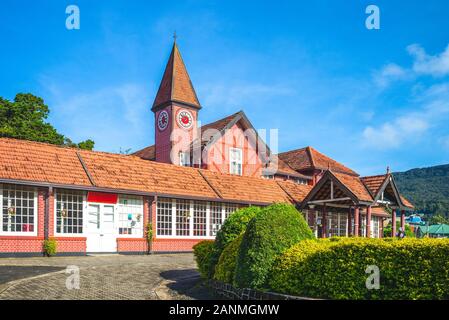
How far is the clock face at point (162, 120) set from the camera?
107 ft

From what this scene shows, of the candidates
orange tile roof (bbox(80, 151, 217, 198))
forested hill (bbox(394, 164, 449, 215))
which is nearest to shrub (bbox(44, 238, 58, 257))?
orange tile roof (bbox(80, 151, 217, 198))

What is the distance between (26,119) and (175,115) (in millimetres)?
14367

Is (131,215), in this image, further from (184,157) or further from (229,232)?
(184,157)

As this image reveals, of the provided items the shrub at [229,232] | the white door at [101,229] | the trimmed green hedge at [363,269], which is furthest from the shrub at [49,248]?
the trimmed green hedge at [363,269]

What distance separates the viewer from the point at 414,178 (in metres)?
160

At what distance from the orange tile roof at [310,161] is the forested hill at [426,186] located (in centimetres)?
9232

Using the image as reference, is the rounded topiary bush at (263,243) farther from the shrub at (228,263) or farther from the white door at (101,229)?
the white door at (101,229)

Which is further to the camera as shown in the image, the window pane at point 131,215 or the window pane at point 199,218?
the window pane at point 199,218

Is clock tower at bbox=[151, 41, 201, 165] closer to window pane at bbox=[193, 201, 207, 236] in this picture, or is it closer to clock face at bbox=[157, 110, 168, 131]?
clock face at bbox=[157, 110, 168, 131]

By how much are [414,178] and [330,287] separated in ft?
547

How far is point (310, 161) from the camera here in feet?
129
